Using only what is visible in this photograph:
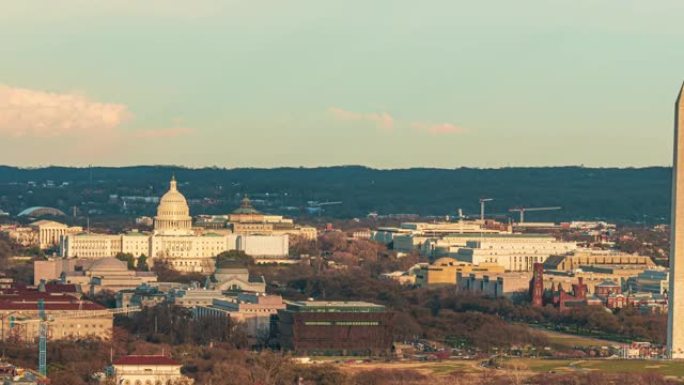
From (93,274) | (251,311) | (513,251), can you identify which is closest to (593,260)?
(513,251)

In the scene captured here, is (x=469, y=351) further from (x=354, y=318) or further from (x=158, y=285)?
(x=158, y=285)

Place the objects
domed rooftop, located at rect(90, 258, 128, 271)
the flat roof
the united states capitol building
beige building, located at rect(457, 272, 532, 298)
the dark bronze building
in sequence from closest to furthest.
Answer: the dark bronze building, the flat roof, beige building, located at rect(457, 272, 532, 298), domed rooftop, located at rect(90, 258, 128, 271), the united states capitol building

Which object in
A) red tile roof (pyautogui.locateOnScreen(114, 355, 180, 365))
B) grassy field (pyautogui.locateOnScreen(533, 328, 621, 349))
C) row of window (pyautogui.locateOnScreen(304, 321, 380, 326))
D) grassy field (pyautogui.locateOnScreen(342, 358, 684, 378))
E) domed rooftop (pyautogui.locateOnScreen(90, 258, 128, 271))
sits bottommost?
grassy field (pyautogui.locateOnScreen(342, 358, 684, 378))

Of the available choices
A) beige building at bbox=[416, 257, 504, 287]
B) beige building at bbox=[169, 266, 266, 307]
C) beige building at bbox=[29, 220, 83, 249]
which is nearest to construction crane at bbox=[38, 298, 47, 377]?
beige building at bbox=[169, 266, 266, 307]

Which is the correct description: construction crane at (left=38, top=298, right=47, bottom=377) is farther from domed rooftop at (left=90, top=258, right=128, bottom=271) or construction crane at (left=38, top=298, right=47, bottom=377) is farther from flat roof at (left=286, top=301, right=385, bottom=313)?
domed rooftop at (left=90, top=258, right=128, bottom=271)

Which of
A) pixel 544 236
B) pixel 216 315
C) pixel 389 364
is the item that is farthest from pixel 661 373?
pixel 544 236

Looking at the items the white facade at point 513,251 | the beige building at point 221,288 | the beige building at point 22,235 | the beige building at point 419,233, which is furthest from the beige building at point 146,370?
the beige building at point 22,235

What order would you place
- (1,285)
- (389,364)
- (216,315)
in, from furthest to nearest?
(1,285) < (216,315) < (389,364)
